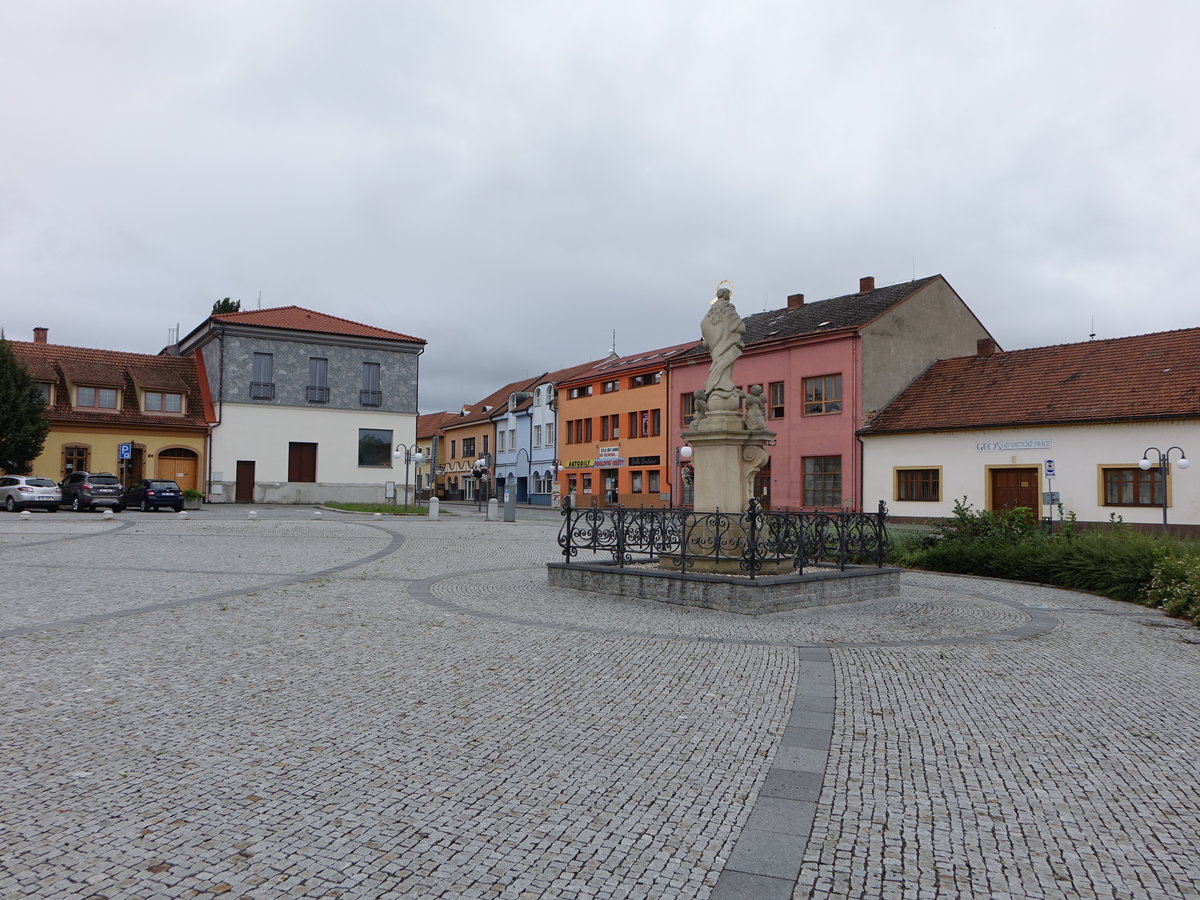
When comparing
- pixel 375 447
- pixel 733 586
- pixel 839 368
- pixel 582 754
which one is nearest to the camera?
pixel 582 754

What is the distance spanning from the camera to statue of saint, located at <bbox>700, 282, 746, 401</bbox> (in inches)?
491

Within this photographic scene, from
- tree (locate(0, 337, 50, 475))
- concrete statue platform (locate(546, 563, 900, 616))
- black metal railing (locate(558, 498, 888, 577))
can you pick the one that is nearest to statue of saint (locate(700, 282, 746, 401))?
black metal railing (locate(558, 498, 888, 577))

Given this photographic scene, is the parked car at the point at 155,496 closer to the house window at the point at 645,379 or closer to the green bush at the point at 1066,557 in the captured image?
the house window at the point at 645,379

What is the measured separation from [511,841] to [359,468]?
137 feet

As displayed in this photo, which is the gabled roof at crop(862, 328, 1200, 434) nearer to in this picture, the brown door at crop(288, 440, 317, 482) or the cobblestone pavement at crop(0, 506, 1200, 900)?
the cobblestone pavement at crop(0, 506, 1200, 900)

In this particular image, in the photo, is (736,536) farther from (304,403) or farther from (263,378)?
(263,378)

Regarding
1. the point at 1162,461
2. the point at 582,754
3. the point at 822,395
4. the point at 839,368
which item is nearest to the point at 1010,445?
the point at 1162,461

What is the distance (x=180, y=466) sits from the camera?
40438 millimetres

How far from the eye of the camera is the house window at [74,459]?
37812 mm

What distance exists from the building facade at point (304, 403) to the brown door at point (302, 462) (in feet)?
0.16

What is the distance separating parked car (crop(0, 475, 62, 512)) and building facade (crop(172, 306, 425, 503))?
8.59 metres

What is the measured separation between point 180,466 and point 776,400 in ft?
91.3

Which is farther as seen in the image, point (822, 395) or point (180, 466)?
point (180, 466)

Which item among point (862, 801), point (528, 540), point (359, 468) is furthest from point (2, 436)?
point (862, 801)
